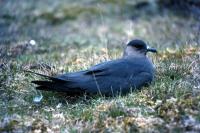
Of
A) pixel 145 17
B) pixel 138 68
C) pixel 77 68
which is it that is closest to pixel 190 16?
pixel 145 17

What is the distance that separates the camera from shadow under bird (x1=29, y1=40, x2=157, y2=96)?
695 cm

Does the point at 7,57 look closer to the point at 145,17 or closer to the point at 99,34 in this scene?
the point at 99,34

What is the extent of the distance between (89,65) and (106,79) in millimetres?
1664

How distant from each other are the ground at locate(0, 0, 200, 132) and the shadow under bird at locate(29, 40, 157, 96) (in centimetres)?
13

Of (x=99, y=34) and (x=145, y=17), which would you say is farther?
(x=145, y=17)

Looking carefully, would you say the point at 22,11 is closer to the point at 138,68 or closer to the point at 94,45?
the point at 94,45

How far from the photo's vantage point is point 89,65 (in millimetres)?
8719

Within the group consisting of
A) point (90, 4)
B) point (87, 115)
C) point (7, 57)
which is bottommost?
point (87, 115)

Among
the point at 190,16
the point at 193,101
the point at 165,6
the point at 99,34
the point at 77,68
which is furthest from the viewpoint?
the point at 165,6

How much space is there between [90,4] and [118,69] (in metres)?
9.64

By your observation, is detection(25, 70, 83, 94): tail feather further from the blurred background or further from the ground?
the blurred background

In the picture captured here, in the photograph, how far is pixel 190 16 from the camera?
592 inches

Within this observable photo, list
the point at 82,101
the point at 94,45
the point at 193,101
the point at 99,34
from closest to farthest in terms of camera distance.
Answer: the point at 193,101
the point at 82,101
the point at 94,45
the point at 99,34

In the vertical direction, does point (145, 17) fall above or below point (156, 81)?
above
